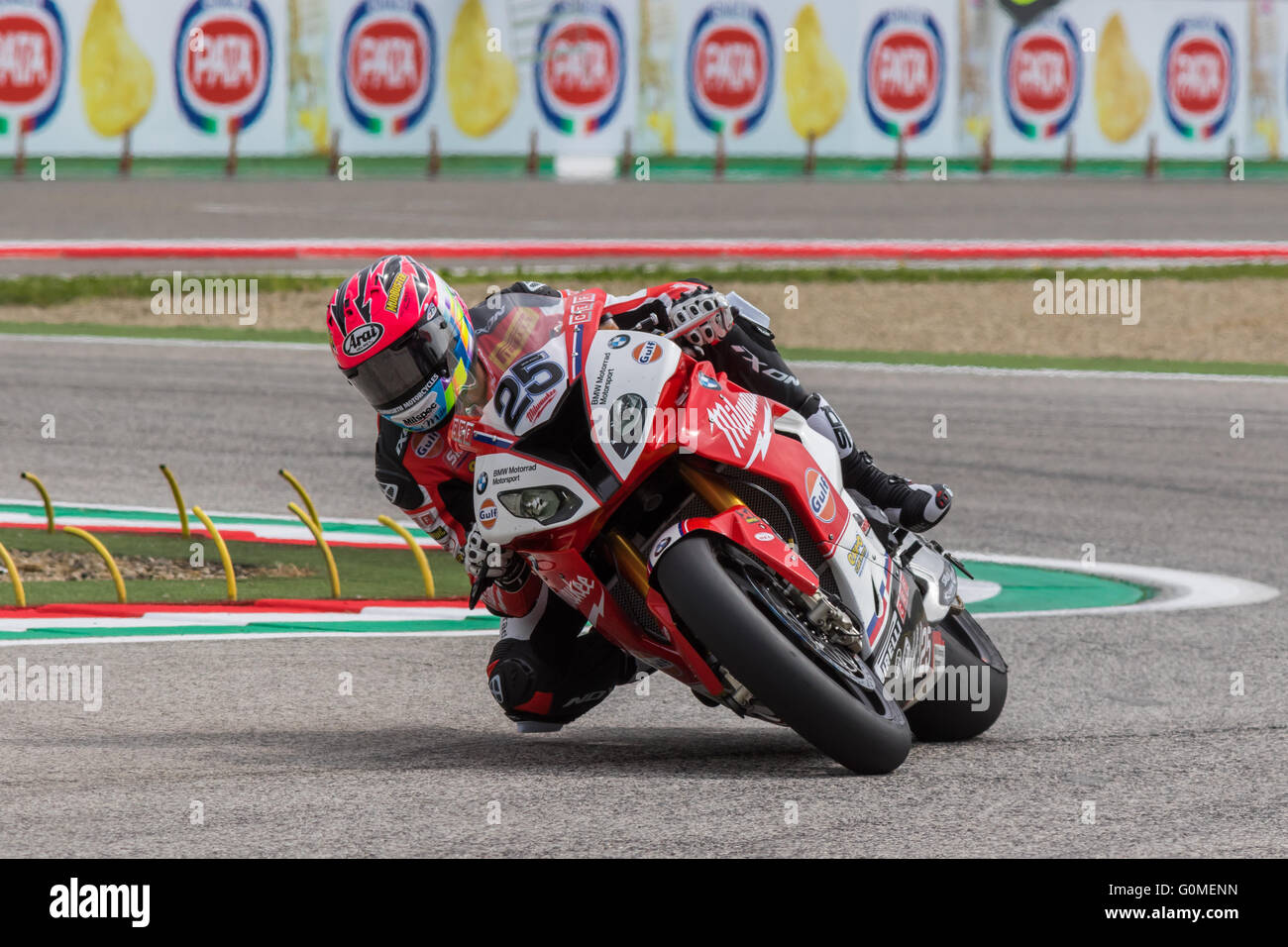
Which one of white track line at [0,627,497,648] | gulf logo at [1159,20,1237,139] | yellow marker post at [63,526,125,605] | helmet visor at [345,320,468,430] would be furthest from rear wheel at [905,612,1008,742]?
gulf logo at [1159,20,1237,139]

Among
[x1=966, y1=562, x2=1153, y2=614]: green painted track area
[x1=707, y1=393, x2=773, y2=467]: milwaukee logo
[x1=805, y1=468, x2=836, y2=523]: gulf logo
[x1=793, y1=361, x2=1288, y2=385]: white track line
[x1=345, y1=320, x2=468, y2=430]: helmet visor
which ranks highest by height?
[x1=345, y1=320, x2=468, y2=430]: helmet visor

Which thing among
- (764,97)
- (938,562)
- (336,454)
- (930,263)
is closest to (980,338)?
(930,263)

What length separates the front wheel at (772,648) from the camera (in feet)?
15.9

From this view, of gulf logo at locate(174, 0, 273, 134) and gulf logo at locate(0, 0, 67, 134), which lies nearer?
gulf logo at locate(0, 0, 67, 134)

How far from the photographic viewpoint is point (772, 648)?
4.86 meters

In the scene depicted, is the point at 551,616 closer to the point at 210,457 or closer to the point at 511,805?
the point at 511,805

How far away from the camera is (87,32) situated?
3547cm

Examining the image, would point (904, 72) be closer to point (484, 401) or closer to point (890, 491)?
point (890, 491)

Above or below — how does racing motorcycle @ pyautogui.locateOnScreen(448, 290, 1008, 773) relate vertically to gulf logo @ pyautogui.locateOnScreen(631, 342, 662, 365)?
below

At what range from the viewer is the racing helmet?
517 centimetres

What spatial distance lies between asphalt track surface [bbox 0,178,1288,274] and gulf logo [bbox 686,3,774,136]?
3.28 metres

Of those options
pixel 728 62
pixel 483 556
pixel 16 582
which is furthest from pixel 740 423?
pixel 728 62

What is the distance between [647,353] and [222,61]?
33018 millimetres

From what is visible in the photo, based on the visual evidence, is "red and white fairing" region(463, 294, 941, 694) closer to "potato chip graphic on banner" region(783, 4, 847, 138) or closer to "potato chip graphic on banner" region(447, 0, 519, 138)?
"potato chip graphic on banner" region(447, 0, 519, 138)
